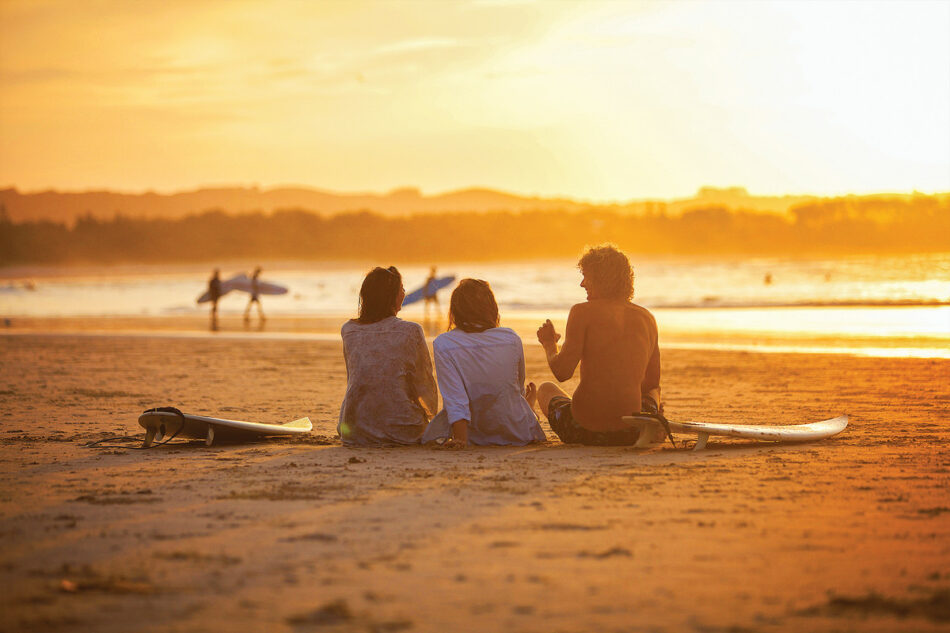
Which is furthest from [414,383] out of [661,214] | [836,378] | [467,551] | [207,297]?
[661,214]

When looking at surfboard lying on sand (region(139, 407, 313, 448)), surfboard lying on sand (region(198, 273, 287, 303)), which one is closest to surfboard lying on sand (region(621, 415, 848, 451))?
surfboard lying on sand (region(139, 407, 313, 448))

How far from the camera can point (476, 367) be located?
253 inches

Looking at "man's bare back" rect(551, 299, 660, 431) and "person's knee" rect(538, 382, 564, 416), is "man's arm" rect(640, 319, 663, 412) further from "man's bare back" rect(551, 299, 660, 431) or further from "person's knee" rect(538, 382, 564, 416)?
"person's knee" rect(538, 382, 564, 416)

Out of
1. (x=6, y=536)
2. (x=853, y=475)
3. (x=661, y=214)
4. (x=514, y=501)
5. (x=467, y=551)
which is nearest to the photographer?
(x=467, y=551)

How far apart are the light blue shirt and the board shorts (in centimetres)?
36

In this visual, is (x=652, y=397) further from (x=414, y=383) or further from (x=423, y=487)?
(x=423, y=487)

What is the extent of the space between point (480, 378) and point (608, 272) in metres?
1.14

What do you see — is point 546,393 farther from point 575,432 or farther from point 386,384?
point 386,384

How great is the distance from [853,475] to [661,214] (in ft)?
388

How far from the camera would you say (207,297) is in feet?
95.3

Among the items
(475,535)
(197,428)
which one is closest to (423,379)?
(197,428)

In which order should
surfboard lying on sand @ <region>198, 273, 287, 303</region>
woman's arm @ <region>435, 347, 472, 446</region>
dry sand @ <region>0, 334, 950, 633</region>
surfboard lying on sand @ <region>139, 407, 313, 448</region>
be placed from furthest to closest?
surfboard lying on sand @ <region>198, 273, 287, 303</region>
surfboard lying on sand @ <region>139, 407, 313, 448</region>
woman's arm @ <region>435, 347, 472, 446</region>
dry sand @ <region>0, 334, 950, 633</region>

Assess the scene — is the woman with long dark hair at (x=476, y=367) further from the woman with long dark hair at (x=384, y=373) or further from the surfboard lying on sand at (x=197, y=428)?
the surfboard lying on sand at (x=197, y=428)

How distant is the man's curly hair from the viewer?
623 cm
